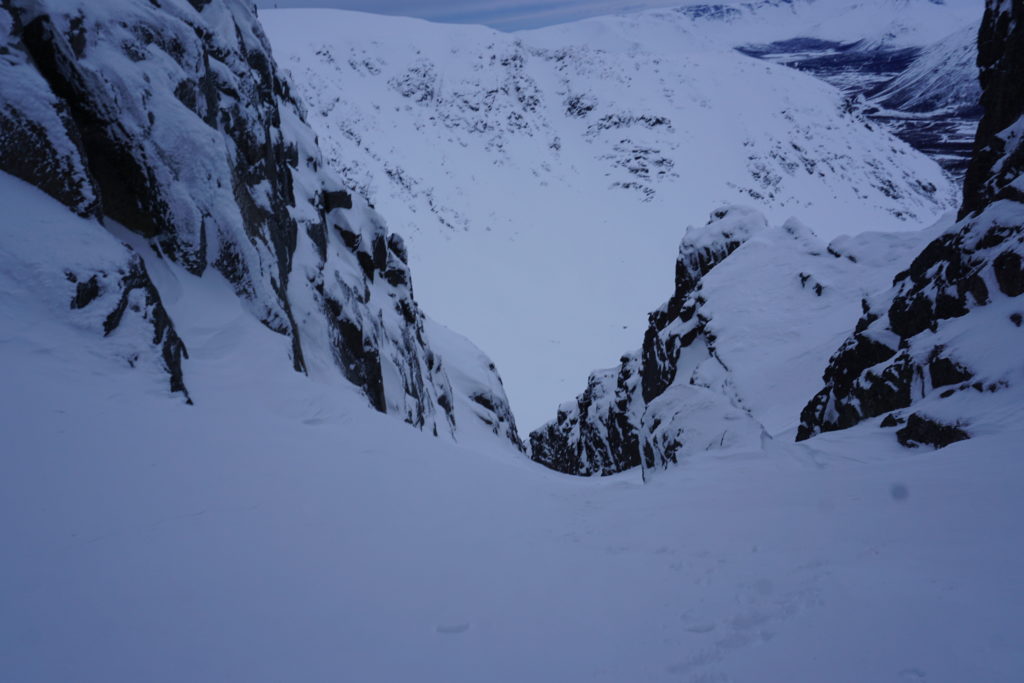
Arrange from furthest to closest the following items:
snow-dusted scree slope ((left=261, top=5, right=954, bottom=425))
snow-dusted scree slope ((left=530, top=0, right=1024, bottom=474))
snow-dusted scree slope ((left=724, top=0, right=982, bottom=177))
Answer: snow-dusted scree slope ((left=724, top=0, right=982, bottom=177)), snow-dusted scree slope ((left=261, top=5, right=954, bottom=425)), snow-dusted scree slope ((left=530, top=0, right=1024, bottom=474))

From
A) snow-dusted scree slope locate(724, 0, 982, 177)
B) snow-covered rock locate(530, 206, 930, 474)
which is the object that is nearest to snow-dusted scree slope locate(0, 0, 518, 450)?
snow-covered rock locate(530, 206, 930, 474)

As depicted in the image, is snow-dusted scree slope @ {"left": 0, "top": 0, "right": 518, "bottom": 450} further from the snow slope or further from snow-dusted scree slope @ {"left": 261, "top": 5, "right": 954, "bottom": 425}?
snow-dusted scree slope @ {"left": 261, "top": 5, "right": 954, "bottom": 425}

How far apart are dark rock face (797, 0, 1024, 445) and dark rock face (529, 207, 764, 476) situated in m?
6.55

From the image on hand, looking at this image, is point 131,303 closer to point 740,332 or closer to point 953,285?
point 953,285

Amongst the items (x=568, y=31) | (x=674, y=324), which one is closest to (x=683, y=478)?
(x=674, y=324)

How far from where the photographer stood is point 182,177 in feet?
30.9

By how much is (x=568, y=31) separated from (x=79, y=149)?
634ft

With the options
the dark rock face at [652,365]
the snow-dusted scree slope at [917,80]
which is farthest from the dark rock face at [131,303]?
the snow-dusted scree slope at [917,80]

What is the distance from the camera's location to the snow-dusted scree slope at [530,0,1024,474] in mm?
8703

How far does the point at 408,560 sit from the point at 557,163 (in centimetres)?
6394

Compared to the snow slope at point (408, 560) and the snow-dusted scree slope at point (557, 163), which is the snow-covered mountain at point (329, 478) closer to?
the snow slope at point (408, 560)

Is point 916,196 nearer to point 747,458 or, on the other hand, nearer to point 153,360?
point 747,458

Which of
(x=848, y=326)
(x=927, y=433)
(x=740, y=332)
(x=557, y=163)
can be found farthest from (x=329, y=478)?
(x=557, y=163)

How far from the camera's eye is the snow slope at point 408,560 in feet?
9.04
